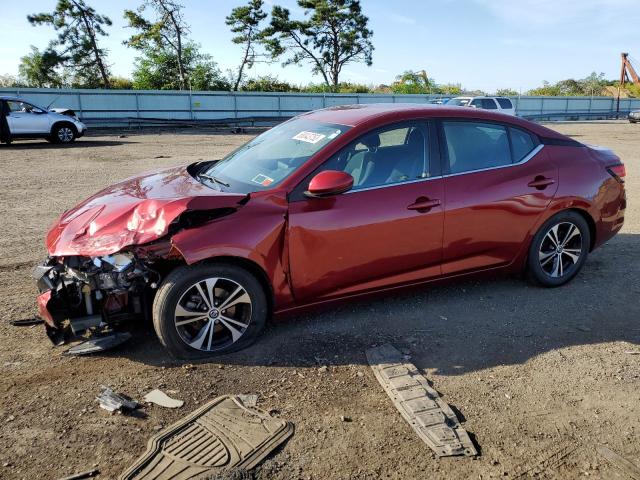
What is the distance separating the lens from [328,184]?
3590mm

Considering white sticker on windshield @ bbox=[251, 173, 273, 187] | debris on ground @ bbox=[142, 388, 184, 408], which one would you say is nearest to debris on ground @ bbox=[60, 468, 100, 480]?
debris on ground @ bbox=[142, 388, 184, 408]

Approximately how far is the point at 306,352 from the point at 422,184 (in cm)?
157

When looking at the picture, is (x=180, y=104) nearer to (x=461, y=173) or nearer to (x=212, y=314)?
(x=461, y=173)

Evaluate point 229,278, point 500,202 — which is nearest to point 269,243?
point 229,278

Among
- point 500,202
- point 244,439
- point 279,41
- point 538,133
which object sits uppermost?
point 279,41

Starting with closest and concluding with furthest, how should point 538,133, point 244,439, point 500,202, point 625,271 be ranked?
point 244,439, point 500,202, point 538,133, point 625,271

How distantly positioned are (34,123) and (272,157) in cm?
1664

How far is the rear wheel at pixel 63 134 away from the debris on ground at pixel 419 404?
1792cm

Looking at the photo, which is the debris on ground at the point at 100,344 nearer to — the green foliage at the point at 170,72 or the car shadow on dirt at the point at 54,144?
Answer: the car shadow on dirt at the point at 54,144

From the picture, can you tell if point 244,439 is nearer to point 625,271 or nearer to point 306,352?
point 306,352

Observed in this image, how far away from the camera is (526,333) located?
13.1 feet

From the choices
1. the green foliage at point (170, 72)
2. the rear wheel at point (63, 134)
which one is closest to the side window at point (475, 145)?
the rear wheel at point (63, 134)

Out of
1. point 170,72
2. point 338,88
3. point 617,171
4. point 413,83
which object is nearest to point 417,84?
point 413,83

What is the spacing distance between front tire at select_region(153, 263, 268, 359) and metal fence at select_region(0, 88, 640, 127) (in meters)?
24.4
